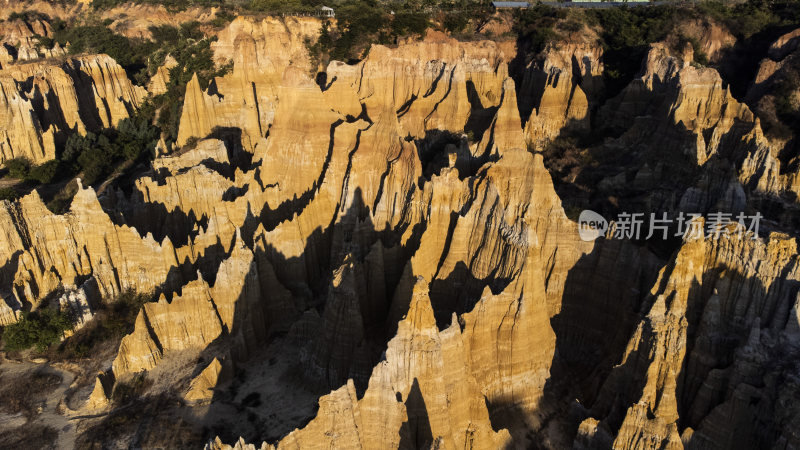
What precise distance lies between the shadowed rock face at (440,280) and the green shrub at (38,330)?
1.43m

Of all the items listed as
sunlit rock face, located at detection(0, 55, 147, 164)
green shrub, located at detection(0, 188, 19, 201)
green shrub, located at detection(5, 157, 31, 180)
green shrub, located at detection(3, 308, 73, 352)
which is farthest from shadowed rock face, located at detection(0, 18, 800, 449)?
sunlit rock face, located at detection(0, 55, 147, 164)

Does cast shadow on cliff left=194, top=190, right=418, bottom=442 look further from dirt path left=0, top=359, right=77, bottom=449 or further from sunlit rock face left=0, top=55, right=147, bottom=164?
sunlit rock face left=0, top=55, right=147, bottom=164

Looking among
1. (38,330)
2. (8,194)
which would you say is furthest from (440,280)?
(8,194)

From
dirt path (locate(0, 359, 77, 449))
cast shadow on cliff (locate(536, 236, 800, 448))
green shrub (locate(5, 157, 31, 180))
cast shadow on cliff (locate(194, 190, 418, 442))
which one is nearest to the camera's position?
cast shadow on cliff (locate(536, 236, 800, 448))

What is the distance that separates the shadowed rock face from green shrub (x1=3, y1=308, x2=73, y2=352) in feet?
4.70

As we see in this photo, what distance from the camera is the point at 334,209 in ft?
96.2

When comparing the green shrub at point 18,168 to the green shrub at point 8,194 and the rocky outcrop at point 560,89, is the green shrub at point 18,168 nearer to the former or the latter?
the green shrub at point 8,194

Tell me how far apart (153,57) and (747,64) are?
57.8 meters

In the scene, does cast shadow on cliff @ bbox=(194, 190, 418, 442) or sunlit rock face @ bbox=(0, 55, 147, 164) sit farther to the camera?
sunlit rock face @ bbox=(0, 55, 147, 164)

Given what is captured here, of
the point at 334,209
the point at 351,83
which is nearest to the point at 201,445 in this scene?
the point at 334,209

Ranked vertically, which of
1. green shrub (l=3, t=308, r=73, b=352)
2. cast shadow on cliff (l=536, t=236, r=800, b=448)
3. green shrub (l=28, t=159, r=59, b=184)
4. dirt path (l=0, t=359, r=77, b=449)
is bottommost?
dirt path (l=0, t=359, r=77, b=449)

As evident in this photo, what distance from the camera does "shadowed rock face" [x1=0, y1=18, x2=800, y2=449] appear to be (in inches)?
658

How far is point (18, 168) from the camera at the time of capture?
4566 cm

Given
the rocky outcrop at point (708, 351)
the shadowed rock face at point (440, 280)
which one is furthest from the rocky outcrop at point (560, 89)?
the rocky outcrop at point (708, 351)
